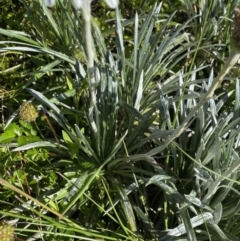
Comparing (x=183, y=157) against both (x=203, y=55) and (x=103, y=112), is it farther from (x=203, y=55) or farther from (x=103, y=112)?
(x=203, y=55)

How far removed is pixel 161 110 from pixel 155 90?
0.77 feet

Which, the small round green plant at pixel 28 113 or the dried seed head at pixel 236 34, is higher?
the dried seed head at pixel 236 34

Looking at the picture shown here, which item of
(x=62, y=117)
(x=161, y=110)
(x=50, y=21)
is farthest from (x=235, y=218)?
(x=50, y=21)

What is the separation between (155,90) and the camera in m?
1.60

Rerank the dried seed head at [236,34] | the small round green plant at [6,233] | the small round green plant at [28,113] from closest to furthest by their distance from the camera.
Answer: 1. the dried seed head at [236,34]
2. the small round green plant at [6,233]
3. the small round green plant at [28,113]

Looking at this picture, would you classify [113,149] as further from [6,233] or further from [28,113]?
[6,233]

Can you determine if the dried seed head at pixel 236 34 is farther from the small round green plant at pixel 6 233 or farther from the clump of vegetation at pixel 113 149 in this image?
the small round green plant at pixel 6 233

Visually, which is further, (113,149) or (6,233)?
(113,149)

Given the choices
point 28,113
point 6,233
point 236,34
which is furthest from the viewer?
point 28,113

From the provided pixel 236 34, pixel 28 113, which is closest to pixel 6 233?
pixel 28 113

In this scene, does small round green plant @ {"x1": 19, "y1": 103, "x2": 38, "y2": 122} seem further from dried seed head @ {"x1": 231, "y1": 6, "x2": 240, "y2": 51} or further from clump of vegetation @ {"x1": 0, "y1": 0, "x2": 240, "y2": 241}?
dried seed head @ {"x1": 231, "y1": 6, "x2": 240, "y2": 51}

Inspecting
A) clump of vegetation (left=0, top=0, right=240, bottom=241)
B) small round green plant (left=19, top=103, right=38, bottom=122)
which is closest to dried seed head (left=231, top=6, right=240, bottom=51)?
clump of vegetation (left=0, top=0, right=240, bottom=241)

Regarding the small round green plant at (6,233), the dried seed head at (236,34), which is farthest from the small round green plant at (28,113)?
the dried seed head at (236,34)

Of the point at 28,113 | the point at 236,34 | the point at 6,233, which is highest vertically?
Result: the point at 236,34
